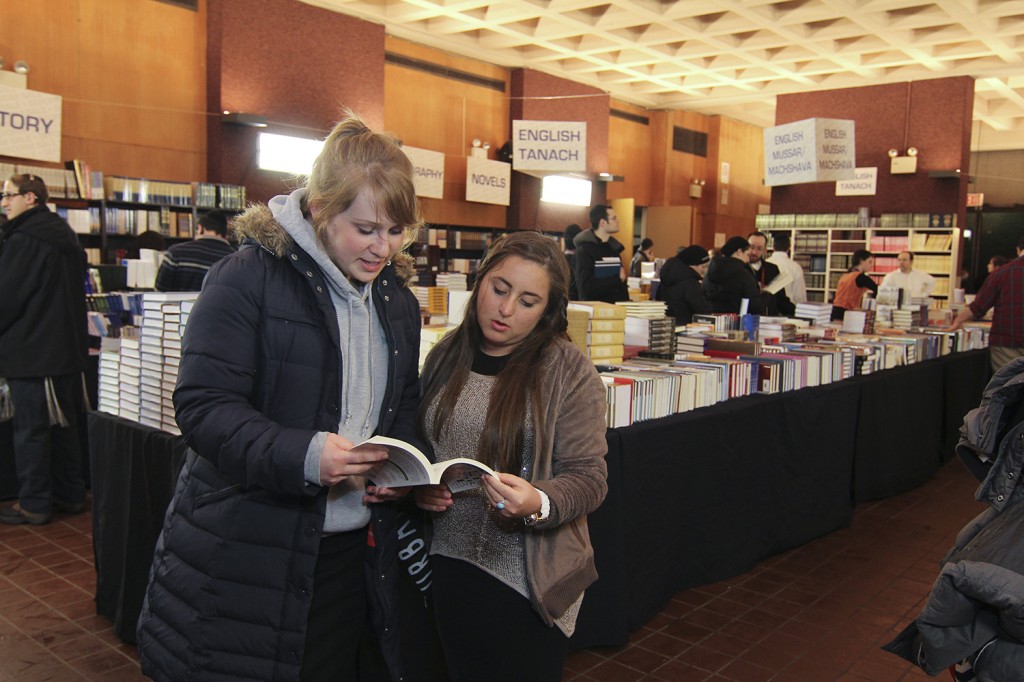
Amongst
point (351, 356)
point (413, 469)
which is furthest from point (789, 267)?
point (413, 469)

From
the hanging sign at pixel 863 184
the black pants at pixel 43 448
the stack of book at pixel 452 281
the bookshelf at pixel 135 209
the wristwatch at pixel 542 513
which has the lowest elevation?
the black pants at pixel 43 448

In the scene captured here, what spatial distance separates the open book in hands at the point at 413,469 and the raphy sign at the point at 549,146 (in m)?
6.46

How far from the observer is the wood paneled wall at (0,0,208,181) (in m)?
7.75

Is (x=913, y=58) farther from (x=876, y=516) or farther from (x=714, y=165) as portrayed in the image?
(x=876, y=516)

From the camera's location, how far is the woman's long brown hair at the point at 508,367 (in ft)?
5.63

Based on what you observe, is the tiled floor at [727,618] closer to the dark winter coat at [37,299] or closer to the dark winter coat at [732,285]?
the dark winter coat at [37,299]

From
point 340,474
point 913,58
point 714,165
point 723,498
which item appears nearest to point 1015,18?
point 913,58

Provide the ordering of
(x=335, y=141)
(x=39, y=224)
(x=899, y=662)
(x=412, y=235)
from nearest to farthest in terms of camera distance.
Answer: (x=335, y=141)
(x=412, y=235)
(x=899, y=662)
(x=39, y=224)

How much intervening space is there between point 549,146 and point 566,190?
19.0 feet

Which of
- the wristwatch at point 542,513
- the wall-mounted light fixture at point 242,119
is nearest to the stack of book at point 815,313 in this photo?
the wristwatch at point 542,513

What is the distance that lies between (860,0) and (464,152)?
5777 mm

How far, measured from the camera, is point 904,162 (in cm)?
1218

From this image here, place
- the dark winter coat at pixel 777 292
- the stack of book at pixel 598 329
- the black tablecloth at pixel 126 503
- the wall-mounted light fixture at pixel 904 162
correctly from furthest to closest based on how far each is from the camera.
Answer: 1. the wall-mounted light fixture at pixel 904 162
2. the dark winter coat at pixel 777 292
3. the stack of book at pixel 598 329
4. the black tablecloth at pixel 126 503

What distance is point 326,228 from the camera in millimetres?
1457
